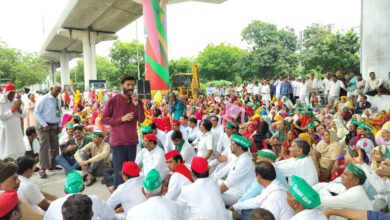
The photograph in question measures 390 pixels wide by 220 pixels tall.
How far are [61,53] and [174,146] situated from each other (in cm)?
A: 5265

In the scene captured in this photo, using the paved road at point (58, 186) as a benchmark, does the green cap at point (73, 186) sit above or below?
above

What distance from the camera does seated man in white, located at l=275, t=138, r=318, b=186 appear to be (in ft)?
12.8

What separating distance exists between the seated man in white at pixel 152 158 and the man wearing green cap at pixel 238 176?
1013mm

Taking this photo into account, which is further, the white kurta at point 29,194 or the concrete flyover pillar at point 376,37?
the concrete flyover pillar at point 376,37

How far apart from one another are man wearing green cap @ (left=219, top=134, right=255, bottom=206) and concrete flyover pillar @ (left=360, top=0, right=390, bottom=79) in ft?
28.6

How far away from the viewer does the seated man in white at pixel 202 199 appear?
10.4ft

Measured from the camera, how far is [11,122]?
5816mm

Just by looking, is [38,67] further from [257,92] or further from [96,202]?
[96,202]

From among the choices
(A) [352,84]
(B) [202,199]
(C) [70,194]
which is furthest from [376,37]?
(C) [70,194]

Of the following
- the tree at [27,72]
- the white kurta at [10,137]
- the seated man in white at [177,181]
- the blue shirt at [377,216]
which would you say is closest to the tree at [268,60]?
the tree at [27,72]

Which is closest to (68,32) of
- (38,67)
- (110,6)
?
(110,6)

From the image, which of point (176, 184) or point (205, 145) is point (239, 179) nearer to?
point (176, 184)

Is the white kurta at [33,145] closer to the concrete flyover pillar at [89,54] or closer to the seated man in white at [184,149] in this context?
the seated man in white at [184,149]

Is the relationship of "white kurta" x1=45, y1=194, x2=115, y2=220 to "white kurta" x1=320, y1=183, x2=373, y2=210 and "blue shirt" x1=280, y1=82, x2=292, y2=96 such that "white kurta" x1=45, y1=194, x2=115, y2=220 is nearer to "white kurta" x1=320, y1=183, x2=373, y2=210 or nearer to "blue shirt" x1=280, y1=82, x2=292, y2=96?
"white kurta" x1=320, y1=183, x2=373, y2=210
